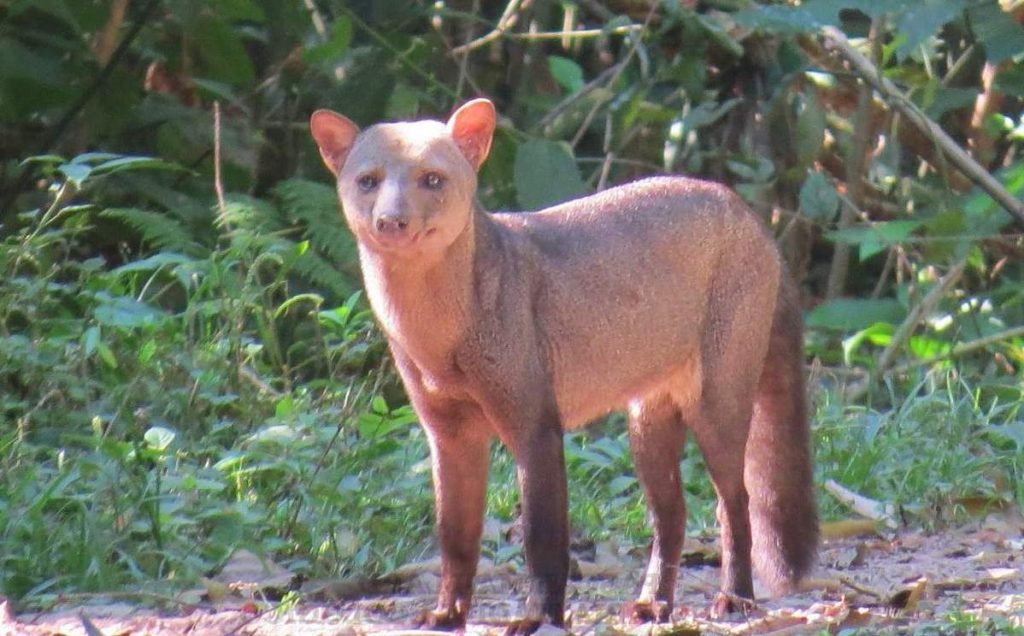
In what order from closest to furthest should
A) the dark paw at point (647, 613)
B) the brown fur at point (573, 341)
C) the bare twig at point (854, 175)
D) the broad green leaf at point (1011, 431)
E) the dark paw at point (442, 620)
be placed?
the brown fur at point (573, 341) < the dark paw at point (442, 620) < the dark paw at point (647, 613) < the broad green leaf at point (1011, 431) < the bare twig at point (854, 175)

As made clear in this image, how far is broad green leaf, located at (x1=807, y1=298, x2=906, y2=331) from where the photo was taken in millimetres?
8047

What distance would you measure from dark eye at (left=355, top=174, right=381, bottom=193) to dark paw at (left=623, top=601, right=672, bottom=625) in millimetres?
1408

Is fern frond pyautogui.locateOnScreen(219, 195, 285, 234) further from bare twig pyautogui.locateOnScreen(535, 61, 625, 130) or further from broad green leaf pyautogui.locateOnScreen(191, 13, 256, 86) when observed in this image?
bare twig pyautogui.locateOnScreen(535, 61, 625, 130)

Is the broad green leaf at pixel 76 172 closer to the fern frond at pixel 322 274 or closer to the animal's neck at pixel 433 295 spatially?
the fern frond at pixel 322 274

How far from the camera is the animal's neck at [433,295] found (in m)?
4.43

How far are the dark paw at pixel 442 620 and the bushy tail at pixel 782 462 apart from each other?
1.24m

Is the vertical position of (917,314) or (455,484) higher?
(455,484)

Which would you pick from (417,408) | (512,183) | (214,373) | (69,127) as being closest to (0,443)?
(214,373)

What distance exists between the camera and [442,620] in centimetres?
458

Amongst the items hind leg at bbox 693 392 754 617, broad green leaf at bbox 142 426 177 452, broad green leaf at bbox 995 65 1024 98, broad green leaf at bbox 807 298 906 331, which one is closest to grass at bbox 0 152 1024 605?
broad green leaf at bbox 142 426 177 452

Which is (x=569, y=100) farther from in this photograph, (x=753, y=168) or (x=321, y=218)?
(x=321, y=218)

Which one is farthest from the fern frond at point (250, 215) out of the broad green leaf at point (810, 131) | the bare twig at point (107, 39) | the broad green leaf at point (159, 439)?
the broad green leaf at point (810, 131)

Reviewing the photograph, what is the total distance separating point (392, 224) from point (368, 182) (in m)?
0.23

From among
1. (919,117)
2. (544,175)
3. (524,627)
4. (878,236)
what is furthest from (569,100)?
(524,627)
